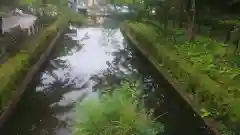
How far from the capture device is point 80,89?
13.9 m

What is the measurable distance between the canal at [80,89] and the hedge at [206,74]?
0.77m

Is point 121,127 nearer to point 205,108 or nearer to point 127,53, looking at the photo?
point 205,108

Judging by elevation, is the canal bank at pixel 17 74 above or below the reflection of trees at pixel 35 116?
above

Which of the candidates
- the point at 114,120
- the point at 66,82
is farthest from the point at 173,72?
the point at 114,120

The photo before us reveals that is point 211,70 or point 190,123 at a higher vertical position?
point 211,70

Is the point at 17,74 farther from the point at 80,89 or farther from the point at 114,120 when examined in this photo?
the point at 114,120

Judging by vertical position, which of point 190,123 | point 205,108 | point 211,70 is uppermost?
point 211,70

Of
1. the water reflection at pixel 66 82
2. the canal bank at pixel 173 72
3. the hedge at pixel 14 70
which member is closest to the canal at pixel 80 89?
the water reflection at pixel 66 82

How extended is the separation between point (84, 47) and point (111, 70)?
795 centimetres

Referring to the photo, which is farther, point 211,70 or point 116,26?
point 116,26

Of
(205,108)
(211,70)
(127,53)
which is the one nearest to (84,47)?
(127,53)

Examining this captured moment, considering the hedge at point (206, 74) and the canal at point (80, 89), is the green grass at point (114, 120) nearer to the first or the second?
the hedge at point (206, 74)

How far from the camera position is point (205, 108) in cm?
944

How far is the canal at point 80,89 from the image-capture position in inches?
399
